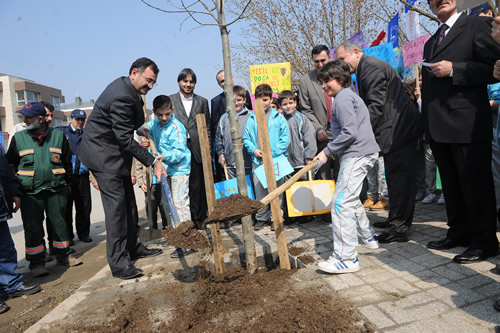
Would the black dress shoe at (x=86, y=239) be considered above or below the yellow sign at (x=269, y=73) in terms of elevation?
below

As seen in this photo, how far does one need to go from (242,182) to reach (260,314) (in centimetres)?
128

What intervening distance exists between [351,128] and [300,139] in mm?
2108

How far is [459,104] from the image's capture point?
314cm

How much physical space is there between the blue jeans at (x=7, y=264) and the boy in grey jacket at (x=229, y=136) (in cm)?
299

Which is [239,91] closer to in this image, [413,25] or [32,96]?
[413,25]

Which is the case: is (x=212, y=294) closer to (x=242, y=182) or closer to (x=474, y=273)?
(x=242, y=182)

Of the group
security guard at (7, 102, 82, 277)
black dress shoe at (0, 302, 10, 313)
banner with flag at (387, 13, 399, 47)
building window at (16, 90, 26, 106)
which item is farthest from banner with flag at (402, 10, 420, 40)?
building window at (16, 90, 26, 106)

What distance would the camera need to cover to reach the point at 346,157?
340 cm

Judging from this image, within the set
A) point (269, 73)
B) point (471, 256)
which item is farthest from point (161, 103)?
point (269, 73)

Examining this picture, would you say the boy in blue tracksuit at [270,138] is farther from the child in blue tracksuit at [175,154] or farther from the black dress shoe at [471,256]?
the black dress shoe at [471,256]

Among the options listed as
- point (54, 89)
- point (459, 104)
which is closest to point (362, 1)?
point (459, 104)

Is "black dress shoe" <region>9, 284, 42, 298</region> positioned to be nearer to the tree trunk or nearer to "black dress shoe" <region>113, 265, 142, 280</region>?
"black dress shoe" <region>113, 265, 142, 280</region>

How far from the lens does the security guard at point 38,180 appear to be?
447 centimetres

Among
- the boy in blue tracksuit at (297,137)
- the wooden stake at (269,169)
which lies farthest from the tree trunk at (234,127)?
the boy in blue tracksuit at (297,137)
